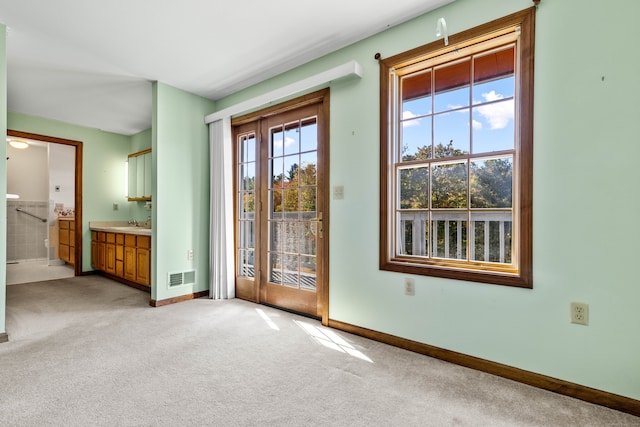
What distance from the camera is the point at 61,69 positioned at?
10.6 feet

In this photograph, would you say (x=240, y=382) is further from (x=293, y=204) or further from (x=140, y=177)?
(x=140, y=177)

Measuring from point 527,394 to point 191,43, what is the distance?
362 cm

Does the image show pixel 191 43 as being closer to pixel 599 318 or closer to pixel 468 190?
pixel 468 190

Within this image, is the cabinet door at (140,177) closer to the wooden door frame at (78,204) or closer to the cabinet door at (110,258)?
the wooden door frame at (78,204)

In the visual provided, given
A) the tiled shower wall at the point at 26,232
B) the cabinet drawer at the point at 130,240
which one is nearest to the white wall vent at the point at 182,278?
the cabinet drawer at the point at 130,240

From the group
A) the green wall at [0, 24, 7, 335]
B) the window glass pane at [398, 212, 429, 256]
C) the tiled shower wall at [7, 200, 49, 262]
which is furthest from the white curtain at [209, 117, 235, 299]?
the tiled shower wall at [7, 200, 49, 262]

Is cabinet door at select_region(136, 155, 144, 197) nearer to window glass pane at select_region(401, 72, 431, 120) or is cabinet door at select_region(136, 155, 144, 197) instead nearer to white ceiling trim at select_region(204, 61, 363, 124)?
white ceiling trim at select_region(204, 61, 363, 124)

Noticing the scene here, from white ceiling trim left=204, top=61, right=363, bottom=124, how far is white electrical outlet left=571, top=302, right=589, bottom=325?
2245 millimetres

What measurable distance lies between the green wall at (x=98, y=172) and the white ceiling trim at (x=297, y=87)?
2.84m

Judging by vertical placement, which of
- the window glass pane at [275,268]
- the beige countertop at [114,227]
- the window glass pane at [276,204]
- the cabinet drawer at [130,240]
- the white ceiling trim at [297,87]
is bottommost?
the window glass pane at [275,268]

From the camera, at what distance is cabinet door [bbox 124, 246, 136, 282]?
4.42 m

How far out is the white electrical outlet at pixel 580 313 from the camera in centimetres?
179

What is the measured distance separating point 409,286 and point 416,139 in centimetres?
121

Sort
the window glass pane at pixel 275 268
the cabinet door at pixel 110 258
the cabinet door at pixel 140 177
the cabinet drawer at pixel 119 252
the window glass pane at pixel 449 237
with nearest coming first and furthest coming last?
the window glass pane at pixel 449 237 → the window glass pane at pixel 275 268 → the cabinet drawer at pixel 119 252 → the cabinet door at pixel 110 258 → the cabinet door at pixel 140 177
